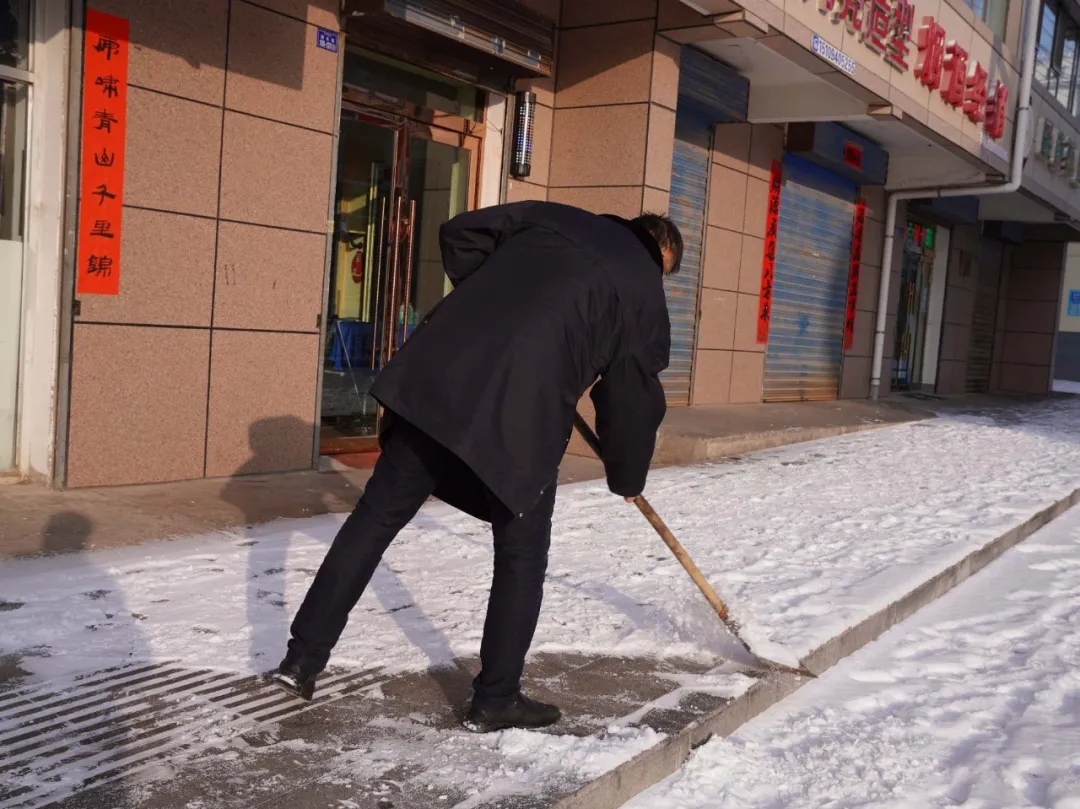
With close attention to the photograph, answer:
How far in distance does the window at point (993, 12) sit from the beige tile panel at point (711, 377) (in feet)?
21.4

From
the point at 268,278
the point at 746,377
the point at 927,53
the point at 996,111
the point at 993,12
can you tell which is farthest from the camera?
the point at 993,12

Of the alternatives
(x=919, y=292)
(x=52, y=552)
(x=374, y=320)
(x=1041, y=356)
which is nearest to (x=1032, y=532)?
(x=374, y=320)

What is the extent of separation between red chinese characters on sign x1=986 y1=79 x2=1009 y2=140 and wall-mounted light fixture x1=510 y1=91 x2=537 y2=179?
7.39 m

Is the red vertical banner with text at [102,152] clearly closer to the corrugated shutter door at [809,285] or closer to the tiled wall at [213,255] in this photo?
the tiled wall at [213,255]

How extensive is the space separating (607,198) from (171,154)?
3719 mm

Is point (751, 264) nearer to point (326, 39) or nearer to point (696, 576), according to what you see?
point (326, 39)

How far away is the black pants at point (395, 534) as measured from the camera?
2.87 m

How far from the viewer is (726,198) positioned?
11.0m

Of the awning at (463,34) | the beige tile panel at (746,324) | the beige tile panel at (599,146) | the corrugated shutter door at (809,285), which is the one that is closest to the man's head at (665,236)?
the awning at (463,34)

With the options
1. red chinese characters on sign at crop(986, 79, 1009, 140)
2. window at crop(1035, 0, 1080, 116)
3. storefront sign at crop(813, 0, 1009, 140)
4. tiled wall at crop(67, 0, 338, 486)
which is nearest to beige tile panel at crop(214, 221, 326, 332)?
tiled wall at crop(67, 0, 338, 486)

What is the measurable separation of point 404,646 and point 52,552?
6.01ft

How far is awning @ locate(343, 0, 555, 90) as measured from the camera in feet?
21.8

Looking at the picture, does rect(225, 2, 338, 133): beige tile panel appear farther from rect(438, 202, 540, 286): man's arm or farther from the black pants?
the black pants

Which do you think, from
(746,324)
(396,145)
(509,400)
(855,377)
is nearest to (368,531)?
(509,400)
